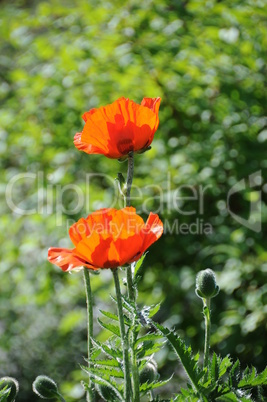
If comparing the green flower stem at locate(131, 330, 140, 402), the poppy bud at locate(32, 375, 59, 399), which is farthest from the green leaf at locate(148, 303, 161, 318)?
the poppy bud at locate(32, 375, 59, 399)

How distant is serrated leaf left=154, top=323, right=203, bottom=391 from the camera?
595 millimetres

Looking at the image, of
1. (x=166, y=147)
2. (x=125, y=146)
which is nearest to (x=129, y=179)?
(x=125, y=146)

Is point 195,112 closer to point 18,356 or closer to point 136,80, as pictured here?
point 136,80

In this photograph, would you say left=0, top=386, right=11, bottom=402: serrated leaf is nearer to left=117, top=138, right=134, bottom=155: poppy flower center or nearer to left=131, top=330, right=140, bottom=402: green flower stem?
left=131, top=330, right=140, bottom=402: green flower stem

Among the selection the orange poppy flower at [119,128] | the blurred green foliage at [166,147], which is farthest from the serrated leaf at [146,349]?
the blurred green foliage at [166,147]

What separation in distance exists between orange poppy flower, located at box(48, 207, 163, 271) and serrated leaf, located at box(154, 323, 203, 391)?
0.08 metres

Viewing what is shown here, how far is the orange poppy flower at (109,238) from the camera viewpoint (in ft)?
2.02

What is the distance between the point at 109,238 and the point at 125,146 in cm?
18

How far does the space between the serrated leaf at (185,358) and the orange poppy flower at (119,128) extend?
249mm

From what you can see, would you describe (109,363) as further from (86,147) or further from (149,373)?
(86,147)

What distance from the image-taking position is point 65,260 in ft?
2.13

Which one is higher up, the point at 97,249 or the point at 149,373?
the point at 97,249

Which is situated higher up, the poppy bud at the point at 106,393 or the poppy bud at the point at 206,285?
the poppy bud at the point at 206,285

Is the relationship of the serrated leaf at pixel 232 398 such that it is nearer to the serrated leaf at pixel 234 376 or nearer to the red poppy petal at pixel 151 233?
the serrated leaf at pixel 234 376
